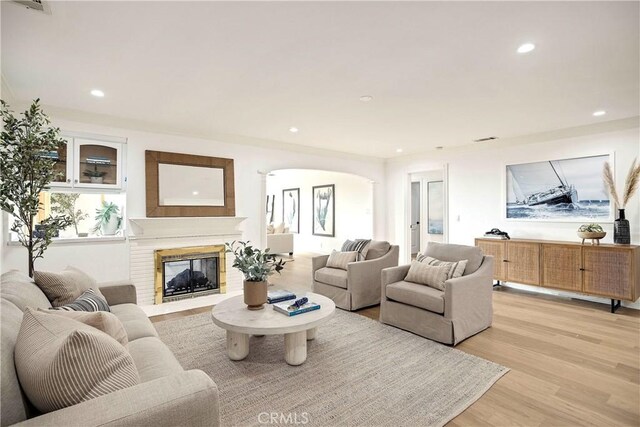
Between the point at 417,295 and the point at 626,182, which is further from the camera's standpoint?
the point at 626,182

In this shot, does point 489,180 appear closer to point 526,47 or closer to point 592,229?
point 592,229

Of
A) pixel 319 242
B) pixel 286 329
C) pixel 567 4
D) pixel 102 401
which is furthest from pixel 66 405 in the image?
pixel 319 242

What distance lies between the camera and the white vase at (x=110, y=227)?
413 cm

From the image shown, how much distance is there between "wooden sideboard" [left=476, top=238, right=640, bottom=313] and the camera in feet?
12.3

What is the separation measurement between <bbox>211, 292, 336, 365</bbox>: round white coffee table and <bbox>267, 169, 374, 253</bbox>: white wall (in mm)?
4319

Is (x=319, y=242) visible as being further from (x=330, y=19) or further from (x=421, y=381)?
(x=330, y=19)

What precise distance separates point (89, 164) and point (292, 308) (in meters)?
3.20

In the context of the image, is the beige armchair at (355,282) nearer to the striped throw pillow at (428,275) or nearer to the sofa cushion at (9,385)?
the striped throw pillow at (428,275)

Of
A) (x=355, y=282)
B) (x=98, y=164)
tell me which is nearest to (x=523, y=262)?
(x=355, y=282)

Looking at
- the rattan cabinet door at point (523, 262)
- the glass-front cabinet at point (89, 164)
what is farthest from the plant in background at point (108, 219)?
the rattan cabinet door at point (523, 262)

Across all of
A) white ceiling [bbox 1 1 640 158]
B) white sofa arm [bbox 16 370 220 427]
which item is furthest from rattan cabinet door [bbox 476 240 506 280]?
white sofa arm [bbox 16 370 220 427]

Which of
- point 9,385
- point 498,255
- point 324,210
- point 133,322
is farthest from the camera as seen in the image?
point 324,210

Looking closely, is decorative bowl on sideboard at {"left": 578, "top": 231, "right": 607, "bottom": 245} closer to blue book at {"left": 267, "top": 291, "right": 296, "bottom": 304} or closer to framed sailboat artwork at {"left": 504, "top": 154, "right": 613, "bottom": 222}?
framed sailboat artwork at {"left": 504, "top": 154, "right": 613, "bottom": 222}

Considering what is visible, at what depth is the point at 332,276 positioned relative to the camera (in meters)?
4.07
